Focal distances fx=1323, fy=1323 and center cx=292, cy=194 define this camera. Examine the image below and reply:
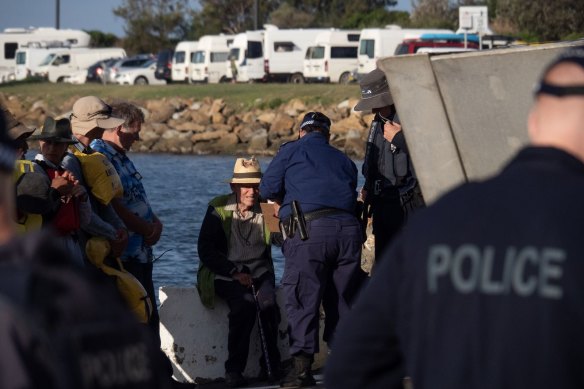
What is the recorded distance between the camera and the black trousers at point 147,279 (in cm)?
809

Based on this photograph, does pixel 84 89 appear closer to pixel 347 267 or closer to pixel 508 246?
A: pixel 347 267

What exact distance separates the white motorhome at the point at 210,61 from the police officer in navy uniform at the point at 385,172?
51582 millimetres

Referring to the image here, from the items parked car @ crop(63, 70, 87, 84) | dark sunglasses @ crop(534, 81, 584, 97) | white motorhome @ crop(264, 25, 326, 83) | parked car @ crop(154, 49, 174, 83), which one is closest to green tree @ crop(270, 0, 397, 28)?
parked car @ crop(154, 49, 174, 83)

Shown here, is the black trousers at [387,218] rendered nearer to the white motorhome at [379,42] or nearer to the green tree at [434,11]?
the white motorhome at [379,42]

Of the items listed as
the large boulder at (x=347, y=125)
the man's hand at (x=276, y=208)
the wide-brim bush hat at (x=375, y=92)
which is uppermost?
the wide-brim bush hat at (x=375, y=92)

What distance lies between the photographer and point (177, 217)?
928 inches

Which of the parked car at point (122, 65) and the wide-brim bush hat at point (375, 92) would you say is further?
the parked car at point (122, 65)

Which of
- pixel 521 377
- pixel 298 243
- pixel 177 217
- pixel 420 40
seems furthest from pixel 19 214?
pixel 420 40

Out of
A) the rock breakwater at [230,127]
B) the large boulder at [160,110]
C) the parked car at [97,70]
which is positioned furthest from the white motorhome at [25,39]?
the rock breakwater at [230,127]

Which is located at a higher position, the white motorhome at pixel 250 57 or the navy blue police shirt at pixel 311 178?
the navy blue police shirt at pixel 311 178

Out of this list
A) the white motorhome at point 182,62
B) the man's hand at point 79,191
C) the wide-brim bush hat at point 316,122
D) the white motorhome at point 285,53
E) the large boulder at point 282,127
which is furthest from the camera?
the white motorhome at point 182,62

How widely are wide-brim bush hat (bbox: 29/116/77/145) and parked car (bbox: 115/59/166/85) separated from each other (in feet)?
171

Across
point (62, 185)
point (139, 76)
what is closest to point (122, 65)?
point (139, 76)

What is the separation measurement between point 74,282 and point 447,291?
95cm
